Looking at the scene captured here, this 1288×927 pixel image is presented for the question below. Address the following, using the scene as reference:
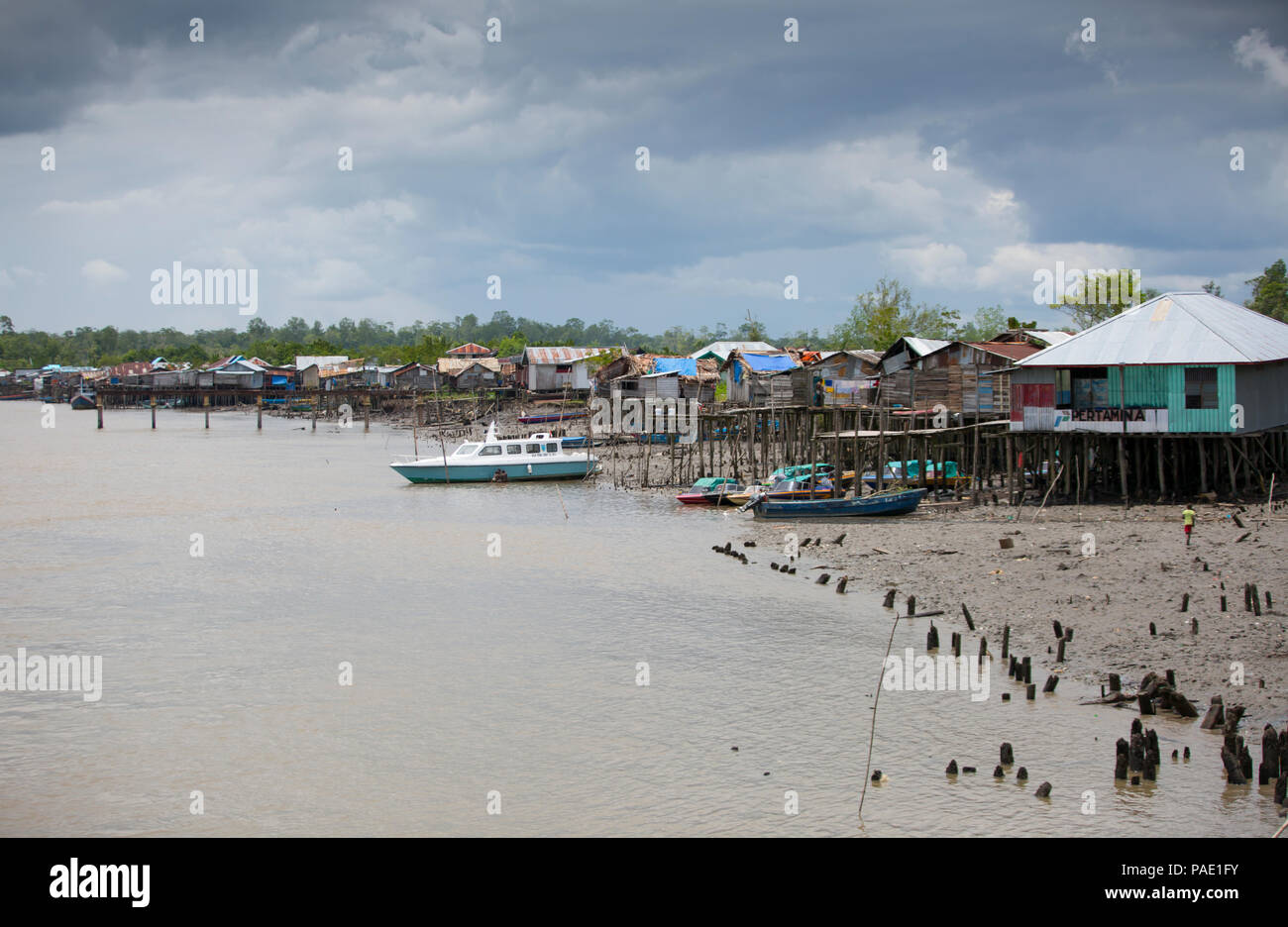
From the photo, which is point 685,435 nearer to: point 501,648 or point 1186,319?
point 1186,319

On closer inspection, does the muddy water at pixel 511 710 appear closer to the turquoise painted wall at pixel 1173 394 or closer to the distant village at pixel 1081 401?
the distant village at pixel 1081 401

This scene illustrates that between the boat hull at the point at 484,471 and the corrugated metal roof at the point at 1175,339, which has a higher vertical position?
the corrugated metal roof at the point at 1175,339

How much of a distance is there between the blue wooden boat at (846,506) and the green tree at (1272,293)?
57.9m

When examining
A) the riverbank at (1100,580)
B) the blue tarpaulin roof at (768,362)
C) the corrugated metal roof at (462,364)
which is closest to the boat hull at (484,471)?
the blue tarpaulin roof at (768,362)

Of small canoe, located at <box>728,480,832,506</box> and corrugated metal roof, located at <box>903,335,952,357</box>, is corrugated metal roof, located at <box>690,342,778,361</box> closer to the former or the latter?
corrugated metal roof, located at <box>903,335,952,357</box>

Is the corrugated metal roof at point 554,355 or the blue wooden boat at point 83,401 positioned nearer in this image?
the corrugated metal roof at point 554,355

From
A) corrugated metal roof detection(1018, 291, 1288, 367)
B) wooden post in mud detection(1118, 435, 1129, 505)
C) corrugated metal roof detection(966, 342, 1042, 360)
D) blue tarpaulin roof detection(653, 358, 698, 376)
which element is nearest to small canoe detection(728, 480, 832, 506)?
corrugated metal roof detection(1018, 291, 1288, 367)

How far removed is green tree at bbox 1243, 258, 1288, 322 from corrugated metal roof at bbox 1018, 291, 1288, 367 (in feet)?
163

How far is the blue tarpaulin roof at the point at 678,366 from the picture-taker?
6238cm

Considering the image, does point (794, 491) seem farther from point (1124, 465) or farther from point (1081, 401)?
point (1124, 465)

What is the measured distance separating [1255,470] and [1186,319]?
4733mm

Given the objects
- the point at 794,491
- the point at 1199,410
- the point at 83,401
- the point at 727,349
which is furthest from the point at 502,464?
the point at 83,401

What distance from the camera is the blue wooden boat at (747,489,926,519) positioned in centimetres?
2944
